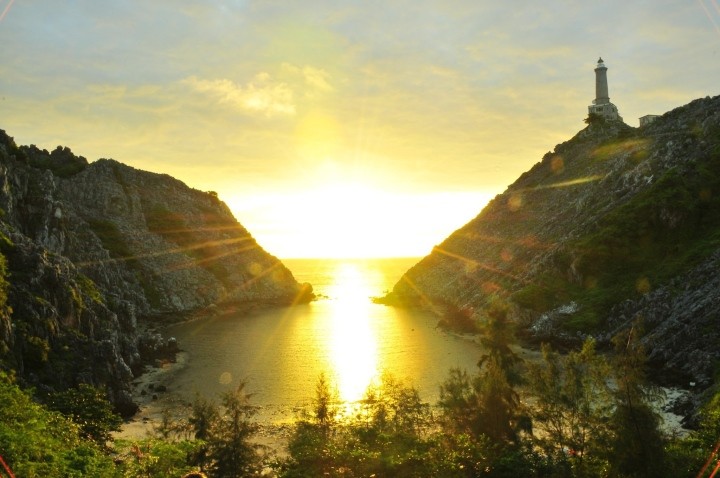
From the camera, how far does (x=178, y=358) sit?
295ft

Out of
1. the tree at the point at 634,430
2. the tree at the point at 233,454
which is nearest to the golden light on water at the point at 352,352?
the tree at the point at 233,454

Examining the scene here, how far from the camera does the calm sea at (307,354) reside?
234 feet

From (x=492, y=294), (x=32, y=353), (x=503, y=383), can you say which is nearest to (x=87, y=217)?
(x=32, y=353)

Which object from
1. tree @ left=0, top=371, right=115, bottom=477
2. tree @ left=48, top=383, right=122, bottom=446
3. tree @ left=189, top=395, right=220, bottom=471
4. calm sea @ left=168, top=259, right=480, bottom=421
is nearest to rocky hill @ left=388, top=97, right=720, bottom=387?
calm sea @ left=168, top=259, right=480, bottom=421

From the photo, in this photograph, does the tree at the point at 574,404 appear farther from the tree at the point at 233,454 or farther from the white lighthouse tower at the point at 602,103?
the white lighthouse tower at the point at 602,103

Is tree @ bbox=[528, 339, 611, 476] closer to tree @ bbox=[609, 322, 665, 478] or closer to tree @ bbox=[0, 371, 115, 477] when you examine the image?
tree @ bbox=[609, 322, 665, 478]

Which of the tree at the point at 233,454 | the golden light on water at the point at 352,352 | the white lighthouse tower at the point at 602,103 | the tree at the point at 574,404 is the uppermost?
the white lighthouse tower at the point at 602,103

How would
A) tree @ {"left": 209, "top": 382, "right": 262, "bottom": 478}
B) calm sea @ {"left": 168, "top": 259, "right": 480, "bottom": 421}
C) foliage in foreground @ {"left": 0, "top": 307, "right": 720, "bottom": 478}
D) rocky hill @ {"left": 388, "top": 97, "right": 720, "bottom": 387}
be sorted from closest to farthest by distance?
foliage in foreground @ {"left": 0, "top": 307, "right": 720, "bottom": 478}, tree @ {"left": 209, "top": 382, "right": 262, "bottom": 478}, calm sea @ {"left": 168, "top": 259, "right": 480, "bottom": 421}, rocky hill @ {"left": 388, "top": 97, "right": 720, "bottom": 387}

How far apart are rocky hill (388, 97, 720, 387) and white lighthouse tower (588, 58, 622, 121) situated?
20.2ft

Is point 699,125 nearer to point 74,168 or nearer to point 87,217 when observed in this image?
point 87,217

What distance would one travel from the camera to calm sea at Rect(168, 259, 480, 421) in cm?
7119

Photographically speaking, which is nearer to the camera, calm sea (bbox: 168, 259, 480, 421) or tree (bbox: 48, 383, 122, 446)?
tree (bbox: 48, 383, 122, 446)

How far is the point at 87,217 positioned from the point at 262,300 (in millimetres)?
65534

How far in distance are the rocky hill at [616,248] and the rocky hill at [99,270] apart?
236 ft
